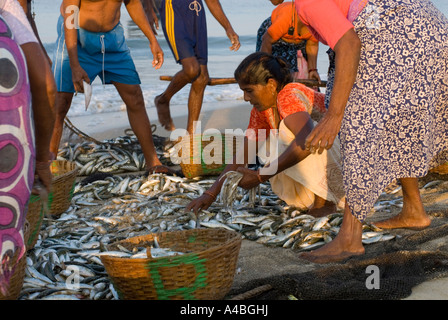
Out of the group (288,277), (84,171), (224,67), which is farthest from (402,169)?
(224,67)

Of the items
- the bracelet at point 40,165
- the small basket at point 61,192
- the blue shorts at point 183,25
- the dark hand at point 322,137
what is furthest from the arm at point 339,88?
the blue shorts at point 183,25

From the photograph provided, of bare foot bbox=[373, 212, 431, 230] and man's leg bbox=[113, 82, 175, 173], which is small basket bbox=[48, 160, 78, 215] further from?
bare foot bbox=[373, 212, 431, 230]

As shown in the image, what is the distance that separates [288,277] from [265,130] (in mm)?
1874

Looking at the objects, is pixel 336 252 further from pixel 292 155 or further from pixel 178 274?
pixel 178 274

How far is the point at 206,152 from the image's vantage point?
20.4 feet

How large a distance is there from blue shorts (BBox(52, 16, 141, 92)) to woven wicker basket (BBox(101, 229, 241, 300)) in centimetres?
345

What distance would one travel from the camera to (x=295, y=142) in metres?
4.24

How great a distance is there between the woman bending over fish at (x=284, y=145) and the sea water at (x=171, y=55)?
22.6 ft

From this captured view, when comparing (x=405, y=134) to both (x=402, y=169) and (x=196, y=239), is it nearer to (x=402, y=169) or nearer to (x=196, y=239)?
(x=402, y=169)

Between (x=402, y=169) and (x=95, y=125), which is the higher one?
(x=402, y=169)

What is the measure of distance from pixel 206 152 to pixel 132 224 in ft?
5.30

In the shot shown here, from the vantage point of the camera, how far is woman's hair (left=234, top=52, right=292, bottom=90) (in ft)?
14.4

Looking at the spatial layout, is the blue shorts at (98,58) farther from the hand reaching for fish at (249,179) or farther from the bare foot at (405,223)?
the bare foot at (405,223)

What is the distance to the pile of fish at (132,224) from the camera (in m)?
3.45
